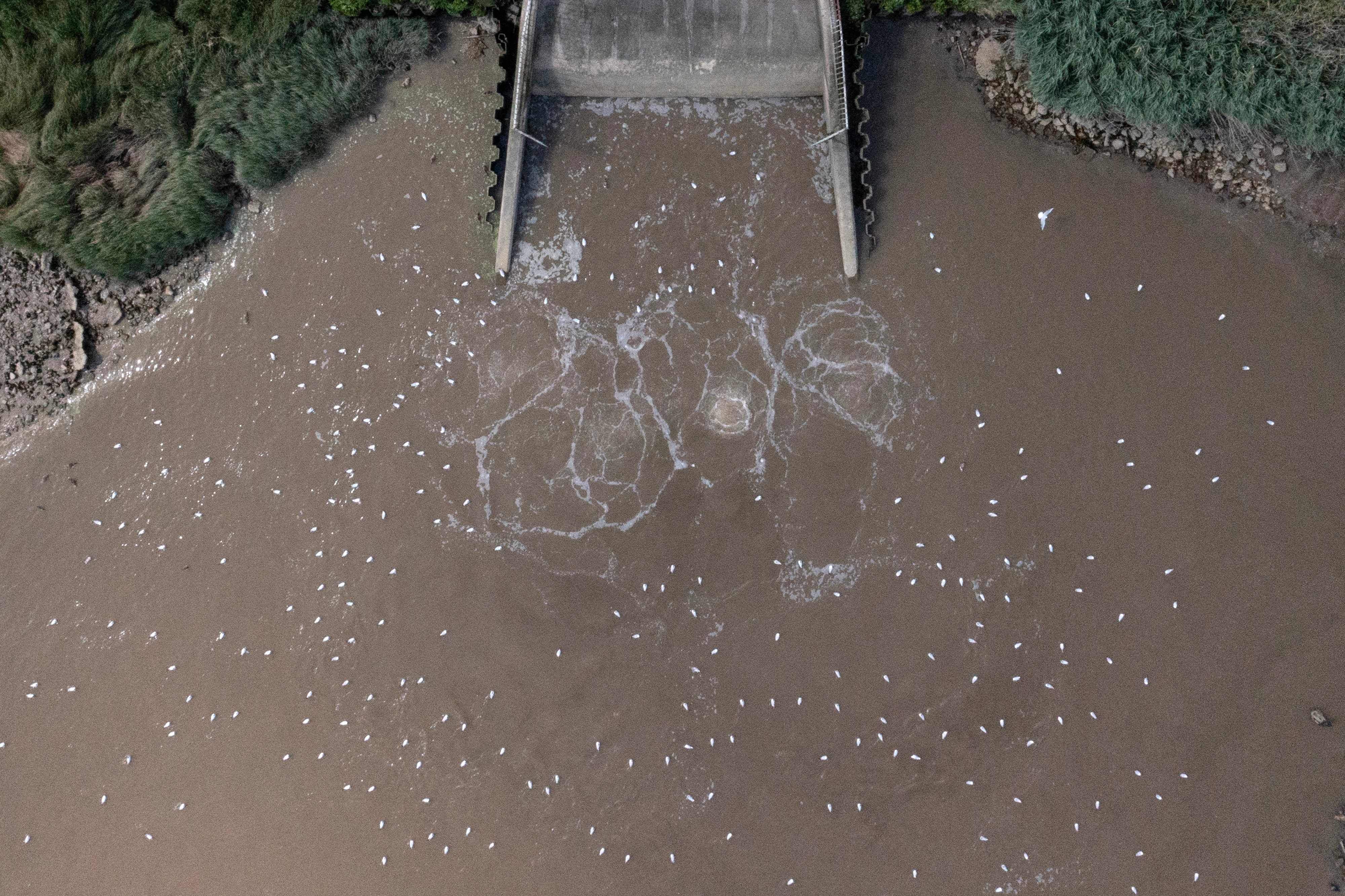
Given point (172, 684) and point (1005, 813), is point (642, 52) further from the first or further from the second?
point (1005, 813)

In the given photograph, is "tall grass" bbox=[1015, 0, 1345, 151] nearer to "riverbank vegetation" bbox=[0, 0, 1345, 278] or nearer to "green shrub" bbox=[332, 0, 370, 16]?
"riverbank vegetation" bbox=[0, 0, 1345, 278]

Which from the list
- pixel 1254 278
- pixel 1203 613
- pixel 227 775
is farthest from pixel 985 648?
pixel 227 775

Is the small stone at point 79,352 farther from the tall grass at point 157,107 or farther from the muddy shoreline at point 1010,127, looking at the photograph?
the tall grass at point 157,107

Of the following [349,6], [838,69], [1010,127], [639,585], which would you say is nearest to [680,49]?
[838,69]

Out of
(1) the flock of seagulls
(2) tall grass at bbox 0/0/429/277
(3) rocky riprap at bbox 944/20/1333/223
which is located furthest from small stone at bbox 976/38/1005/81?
(2) tall grass at bbox 0/0/429/277

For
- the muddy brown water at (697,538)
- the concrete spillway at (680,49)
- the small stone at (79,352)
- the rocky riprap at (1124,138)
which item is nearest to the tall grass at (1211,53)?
the rocky riprap at (1124,138)

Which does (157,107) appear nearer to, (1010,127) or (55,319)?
(55,319)
